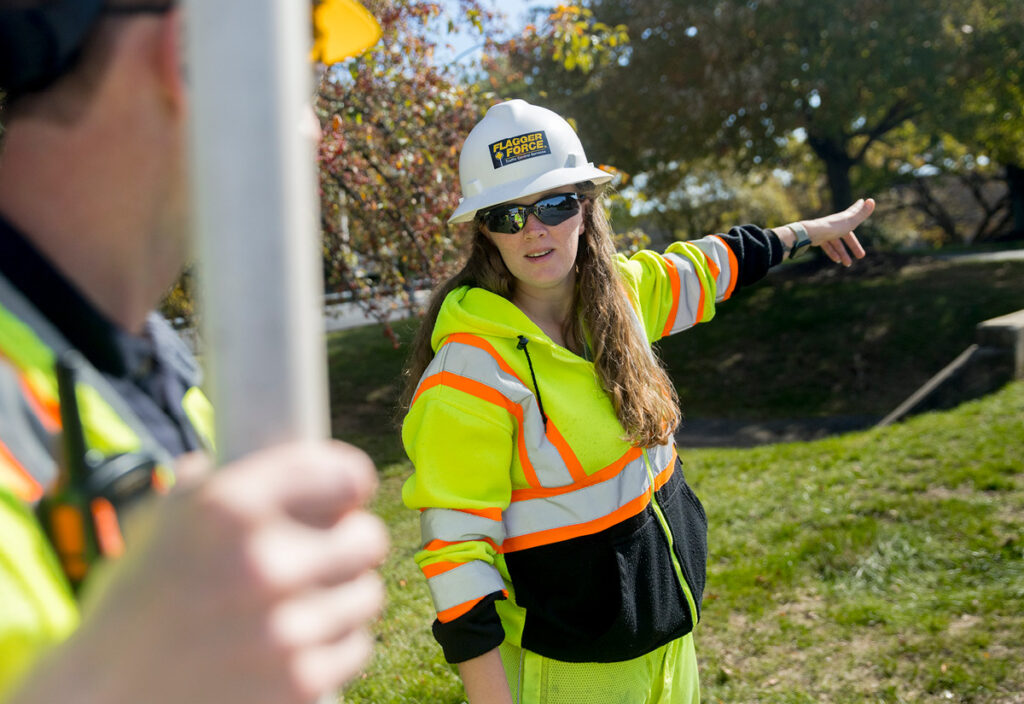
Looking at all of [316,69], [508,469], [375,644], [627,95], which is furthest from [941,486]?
[627,95]

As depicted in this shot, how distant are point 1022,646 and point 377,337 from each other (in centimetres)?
1642

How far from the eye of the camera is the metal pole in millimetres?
580

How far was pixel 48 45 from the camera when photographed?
2.36 feet

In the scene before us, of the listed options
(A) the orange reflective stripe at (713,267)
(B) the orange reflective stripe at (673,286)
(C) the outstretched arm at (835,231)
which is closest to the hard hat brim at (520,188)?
(B) the orange reflective stripe at (673,286)

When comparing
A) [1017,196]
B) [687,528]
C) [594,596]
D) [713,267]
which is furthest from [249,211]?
[1017,196]

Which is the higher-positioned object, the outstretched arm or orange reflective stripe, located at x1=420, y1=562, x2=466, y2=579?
the outstretched arm

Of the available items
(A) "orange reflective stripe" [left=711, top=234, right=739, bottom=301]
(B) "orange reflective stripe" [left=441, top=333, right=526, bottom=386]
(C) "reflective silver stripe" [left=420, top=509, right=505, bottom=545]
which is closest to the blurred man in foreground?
(C) "reflective silver stripe" [left=420, top=509, right=505, bottom=545]

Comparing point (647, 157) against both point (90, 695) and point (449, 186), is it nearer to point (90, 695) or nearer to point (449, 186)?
point (449, 186)

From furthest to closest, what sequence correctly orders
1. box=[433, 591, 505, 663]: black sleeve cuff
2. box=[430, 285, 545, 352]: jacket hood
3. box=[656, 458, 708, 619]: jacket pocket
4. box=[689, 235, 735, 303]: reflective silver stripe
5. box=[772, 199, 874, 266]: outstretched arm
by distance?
box=[772, 199, 874, 266]: outstretched arm < box=[689, 235, 735, 303]: reflective silver stripe < box=[656, 458, 708, 619]: jacket pocket < box=[430, 285, 545, 352]: jacket hood < box=[433, 591, 505, 663]: black sleeve cuff

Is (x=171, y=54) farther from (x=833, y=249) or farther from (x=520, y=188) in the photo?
(x=833, y=249)

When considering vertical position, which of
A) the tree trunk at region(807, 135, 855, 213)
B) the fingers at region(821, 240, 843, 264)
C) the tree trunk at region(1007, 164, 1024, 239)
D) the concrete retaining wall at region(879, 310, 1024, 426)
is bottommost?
the tree trunk at region(1007, 164, 1024, 239)

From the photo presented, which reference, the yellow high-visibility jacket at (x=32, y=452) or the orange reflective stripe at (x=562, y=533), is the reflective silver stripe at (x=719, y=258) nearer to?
the orange reflective stripe at (x=562, y=533)

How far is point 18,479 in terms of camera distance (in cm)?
64

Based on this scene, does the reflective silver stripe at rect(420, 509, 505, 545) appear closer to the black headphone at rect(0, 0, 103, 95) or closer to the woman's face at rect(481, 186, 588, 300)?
the woman's face at rect(481, 186, 588, 300)
